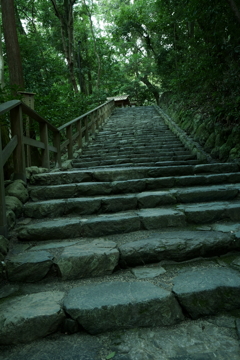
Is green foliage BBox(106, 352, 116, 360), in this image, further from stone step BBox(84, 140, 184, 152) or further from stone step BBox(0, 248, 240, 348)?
stone step BBox(84, 140, 184, 152)

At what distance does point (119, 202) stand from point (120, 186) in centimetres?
43

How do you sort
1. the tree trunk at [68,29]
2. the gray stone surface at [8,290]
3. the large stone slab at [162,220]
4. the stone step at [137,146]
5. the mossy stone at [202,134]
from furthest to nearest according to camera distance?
the tree trunk at [68,29], the stone step at [137,146], the mossy stone at [202,134], the large stone slab at [162,220], the gray stone surface at [8,290]

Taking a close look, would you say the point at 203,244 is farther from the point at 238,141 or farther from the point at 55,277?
the point at 238,141

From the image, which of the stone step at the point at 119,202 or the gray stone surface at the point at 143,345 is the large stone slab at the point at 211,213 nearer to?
the stone step at the point at 119,202

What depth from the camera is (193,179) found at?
349 centimetres

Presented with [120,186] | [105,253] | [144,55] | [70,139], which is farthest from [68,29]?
[105,253]

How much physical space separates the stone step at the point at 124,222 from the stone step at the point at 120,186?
0.54 meters

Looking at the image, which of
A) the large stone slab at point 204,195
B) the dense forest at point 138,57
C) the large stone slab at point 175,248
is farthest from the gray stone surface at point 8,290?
the dense forest at point 138,57

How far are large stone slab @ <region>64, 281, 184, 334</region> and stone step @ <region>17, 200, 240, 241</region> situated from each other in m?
0.84

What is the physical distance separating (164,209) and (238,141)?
8.43ft

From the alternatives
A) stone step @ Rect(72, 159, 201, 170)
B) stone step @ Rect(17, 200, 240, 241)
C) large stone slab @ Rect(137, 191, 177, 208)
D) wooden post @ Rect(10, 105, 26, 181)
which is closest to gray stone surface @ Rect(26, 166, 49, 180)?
wooden post @ Rect(10, 105, 26, 181)

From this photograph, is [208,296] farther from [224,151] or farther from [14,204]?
[224,151]

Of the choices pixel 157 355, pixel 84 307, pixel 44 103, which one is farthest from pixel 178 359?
pixel 44 103

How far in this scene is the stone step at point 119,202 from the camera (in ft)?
9.30
